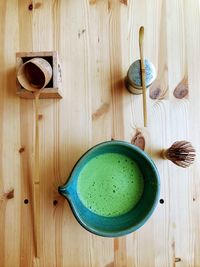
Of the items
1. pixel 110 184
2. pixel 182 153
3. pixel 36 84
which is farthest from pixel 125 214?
pixel 36 84

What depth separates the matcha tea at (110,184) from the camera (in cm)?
76

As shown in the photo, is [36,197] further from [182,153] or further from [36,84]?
[182,153]

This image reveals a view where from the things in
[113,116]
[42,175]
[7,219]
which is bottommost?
[7,219]

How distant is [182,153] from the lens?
0.71m

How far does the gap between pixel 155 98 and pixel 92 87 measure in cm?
19

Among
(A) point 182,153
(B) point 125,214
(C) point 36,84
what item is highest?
(C) point 36,84

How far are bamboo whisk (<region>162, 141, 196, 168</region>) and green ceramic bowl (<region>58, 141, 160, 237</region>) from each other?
0.23 ft

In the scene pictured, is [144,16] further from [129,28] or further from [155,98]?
[155,98]

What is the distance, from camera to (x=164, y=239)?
78cm

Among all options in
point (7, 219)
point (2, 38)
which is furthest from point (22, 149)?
point (2, 38)

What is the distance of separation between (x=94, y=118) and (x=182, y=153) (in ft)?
0.88

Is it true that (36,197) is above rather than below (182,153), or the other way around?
below

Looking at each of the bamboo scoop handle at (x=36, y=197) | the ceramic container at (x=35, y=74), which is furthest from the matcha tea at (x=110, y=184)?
the ceramic container at (x=35, y=74)

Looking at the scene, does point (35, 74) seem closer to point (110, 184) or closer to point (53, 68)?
point (53, 68)
